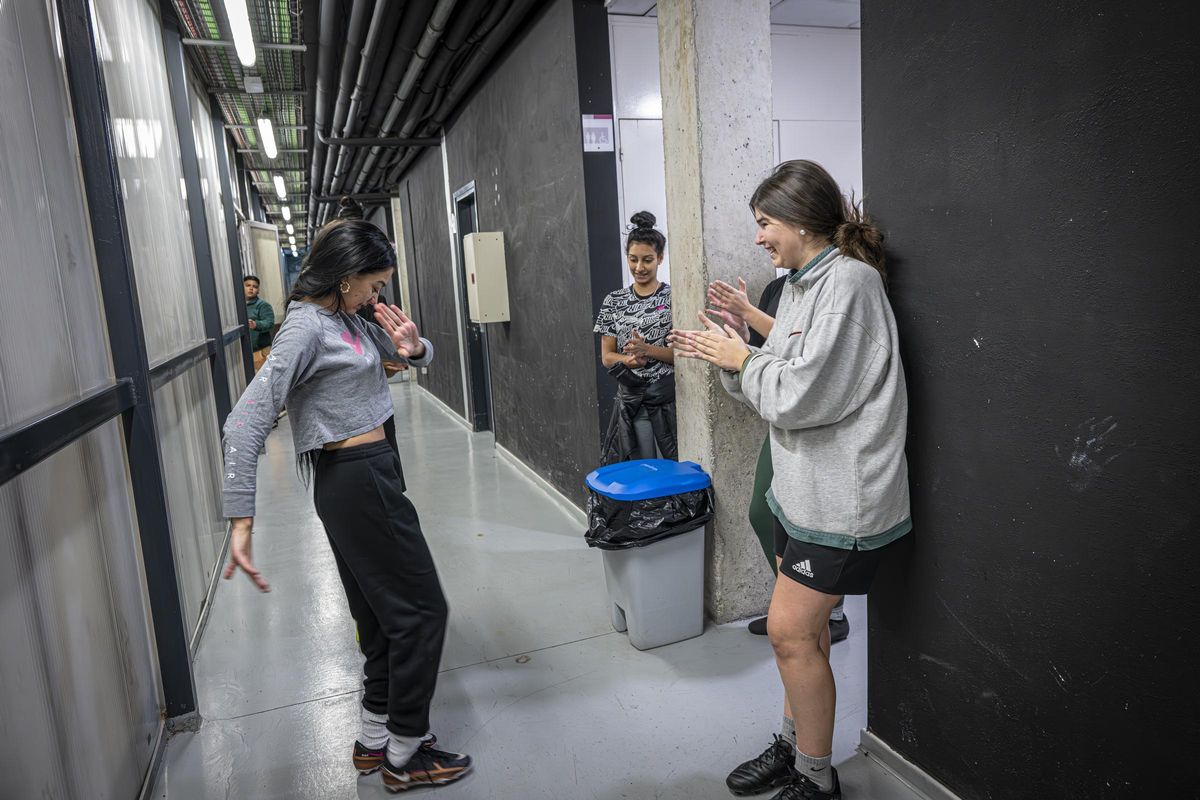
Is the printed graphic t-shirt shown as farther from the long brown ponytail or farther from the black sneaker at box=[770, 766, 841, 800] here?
the black sneaker at box=[770, 766, 841, 800]

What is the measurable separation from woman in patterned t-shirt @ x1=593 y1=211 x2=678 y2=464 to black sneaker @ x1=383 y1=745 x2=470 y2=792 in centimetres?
173

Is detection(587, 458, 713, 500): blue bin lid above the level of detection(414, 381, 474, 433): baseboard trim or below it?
above

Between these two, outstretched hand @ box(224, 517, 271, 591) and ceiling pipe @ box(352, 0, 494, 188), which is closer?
outstretched hand @ box(224, 517, 271, 591)

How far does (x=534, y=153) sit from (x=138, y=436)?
309 cm

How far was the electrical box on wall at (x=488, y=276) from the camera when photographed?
549 cm

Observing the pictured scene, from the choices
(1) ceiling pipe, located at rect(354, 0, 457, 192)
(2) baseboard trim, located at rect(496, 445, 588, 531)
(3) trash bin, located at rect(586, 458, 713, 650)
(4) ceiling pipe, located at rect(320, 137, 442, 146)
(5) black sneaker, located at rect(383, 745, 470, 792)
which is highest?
(1) ceiling pipe, located at rect(354, 0, 457, 192)

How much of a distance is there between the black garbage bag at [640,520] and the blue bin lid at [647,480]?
2 centimetres

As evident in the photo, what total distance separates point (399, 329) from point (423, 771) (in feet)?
4.23

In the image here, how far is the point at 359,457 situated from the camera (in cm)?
192

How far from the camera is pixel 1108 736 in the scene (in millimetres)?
1433

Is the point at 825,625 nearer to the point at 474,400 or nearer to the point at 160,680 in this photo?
the point at 160,680

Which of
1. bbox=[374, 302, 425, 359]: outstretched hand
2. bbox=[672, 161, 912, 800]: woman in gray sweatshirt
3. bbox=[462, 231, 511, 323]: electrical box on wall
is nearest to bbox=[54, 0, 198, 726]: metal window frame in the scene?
bbox=[374, 302, 425, 359]: outstretched hand

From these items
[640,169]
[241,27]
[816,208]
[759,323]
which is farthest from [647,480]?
[241,27]

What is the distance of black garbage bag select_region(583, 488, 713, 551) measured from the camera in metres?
2.66
